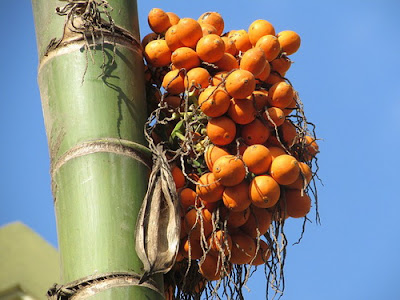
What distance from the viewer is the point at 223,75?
395 centimetres

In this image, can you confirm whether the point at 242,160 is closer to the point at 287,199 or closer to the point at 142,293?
the point at 287,199

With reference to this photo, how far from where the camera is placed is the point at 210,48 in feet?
12.8

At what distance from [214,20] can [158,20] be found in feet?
0.97

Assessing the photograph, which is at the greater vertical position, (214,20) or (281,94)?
(214,20)

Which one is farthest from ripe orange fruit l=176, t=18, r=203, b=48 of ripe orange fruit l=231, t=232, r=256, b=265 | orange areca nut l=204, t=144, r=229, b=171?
ripe orange fruit l=231, t=232, r=256, b=265

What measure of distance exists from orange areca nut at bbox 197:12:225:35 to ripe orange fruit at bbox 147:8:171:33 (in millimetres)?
195

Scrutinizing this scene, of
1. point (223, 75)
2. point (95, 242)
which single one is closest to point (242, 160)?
point (223, 75)

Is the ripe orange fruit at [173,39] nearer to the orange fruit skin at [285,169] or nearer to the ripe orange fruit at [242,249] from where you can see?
the orange fruit skin at [285,169]

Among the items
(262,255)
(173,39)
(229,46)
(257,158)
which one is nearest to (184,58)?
(173,39)

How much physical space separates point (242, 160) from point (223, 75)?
43 centimetres

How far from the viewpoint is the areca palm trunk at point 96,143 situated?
331 cm

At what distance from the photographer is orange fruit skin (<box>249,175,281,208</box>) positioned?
371 centimetres

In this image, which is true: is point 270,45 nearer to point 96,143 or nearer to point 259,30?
point 259,30

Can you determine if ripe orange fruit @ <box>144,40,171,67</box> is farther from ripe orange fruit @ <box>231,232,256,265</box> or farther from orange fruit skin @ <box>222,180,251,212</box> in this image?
ripe orange fruit @ <box>231,232,256,265</box>
